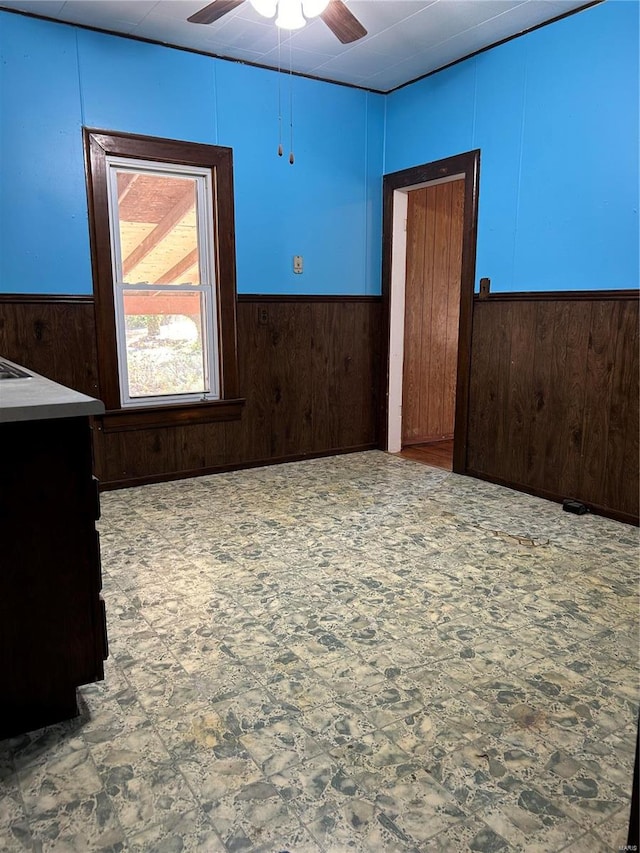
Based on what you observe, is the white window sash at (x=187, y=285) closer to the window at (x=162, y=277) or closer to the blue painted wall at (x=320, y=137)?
the window at (x=162, y=277)

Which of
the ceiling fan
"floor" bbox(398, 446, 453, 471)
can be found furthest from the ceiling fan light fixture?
"floor" bbox(398, 446, 453, 471)

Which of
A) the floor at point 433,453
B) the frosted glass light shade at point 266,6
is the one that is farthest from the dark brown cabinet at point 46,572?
the floor at point 433,453

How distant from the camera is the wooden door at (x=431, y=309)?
5.27 m

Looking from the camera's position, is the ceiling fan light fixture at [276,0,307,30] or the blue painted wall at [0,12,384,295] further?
the blue painted wall at [0,12,384,295]

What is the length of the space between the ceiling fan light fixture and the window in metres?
1.39

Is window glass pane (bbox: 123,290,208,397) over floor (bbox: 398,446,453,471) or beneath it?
over

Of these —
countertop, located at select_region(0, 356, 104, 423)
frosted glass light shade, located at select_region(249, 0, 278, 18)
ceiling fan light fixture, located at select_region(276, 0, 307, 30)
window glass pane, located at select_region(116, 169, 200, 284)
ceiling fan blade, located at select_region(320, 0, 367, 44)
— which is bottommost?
countertop, located at select_region(0, 356, 104, 423)

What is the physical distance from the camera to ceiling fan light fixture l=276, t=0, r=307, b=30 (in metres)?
2.65

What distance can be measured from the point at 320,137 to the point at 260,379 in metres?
1.85

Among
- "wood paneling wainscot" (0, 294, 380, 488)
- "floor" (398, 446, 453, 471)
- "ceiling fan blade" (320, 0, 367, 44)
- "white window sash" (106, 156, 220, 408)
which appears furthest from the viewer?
"floor" (398, 446, 453, 471)

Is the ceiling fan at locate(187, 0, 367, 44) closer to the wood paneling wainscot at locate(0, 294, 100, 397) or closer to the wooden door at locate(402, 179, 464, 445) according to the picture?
the wood paneling wainscot at locate(0, 294, 100, 397)

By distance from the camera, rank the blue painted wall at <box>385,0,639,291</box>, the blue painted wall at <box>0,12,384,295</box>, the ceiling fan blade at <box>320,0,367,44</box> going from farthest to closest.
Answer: the blue painted wall at <box>0,12,384,295</box> → the blue painted wall at <box>385,0,639,291</box> → the ceiling fan blade at <box>320,0,367,44</box>

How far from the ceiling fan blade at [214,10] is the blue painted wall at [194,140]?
0.94 metres

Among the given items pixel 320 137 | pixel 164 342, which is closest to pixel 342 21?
pixel 320 137
